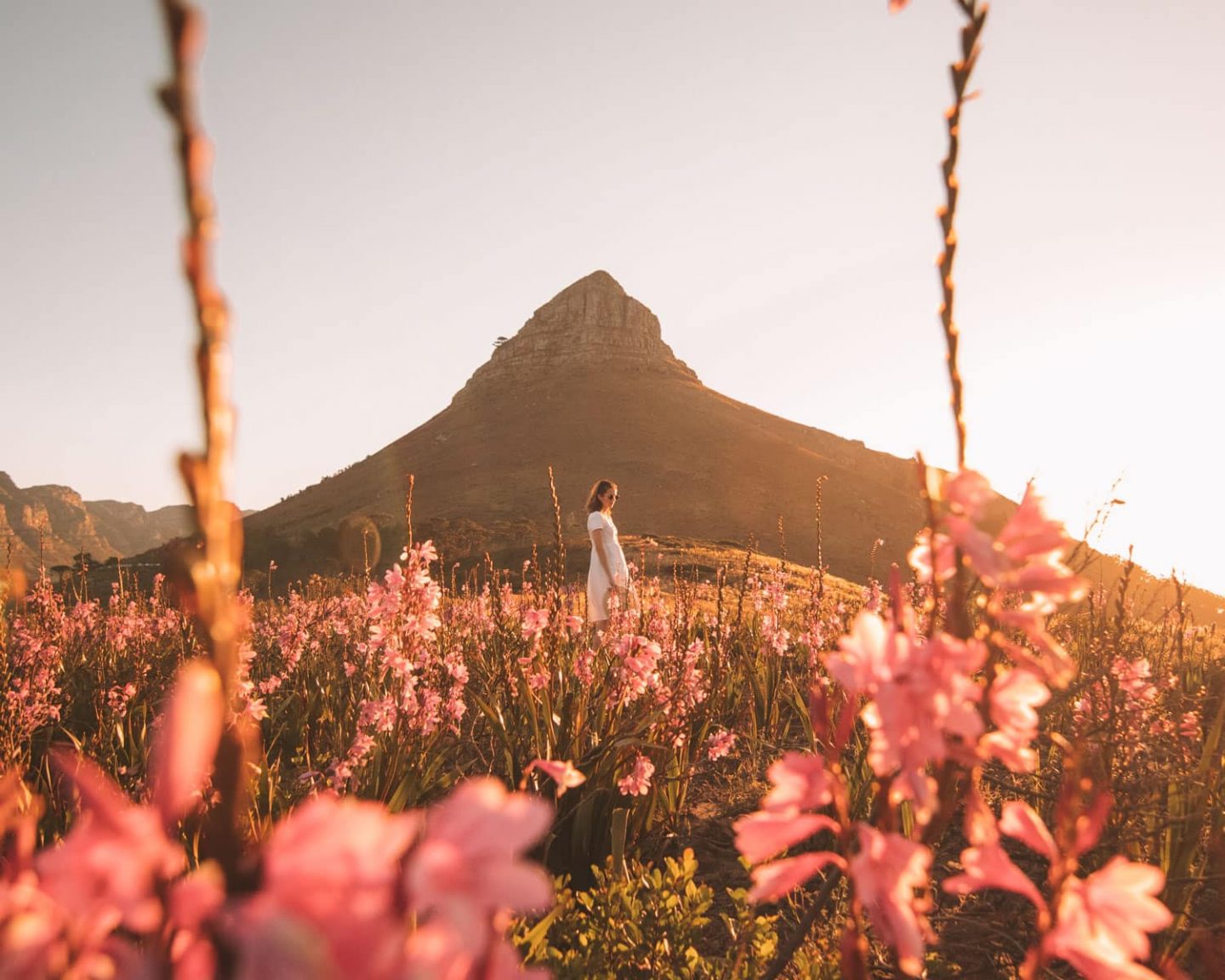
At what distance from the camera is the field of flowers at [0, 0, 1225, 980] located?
401 mm

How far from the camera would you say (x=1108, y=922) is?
0.65 meters

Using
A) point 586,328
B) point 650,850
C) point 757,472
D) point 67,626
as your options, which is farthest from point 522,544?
point 586,328

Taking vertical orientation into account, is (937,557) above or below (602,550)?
above

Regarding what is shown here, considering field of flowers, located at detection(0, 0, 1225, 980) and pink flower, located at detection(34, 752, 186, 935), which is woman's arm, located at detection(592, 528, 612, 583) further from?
pink flower, located at detection(34, 752, 186, 935)

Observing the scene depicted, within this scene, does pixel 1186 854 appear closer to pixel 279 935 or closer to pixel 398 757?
pixel 398 757

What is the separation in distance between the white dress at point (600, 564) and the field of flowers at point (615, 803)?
8.13 feet

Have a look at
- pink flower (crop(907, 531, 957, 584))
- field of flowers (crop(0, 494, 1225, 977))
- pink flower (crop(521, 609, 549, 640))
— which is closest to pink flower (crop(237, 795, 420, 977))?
field of flowers (crop(0, 494, 1225, 977))

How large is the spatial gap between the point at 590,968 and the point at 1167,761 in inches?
106

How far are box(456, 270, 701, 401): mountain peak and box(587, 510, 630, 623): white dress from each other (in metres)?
90.8

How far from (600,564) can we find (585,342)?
9936 centimetres

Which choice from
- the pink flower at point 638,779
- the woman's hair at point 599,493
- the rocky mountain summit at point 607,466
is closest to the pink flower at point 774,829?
the pink flower at point 638,779

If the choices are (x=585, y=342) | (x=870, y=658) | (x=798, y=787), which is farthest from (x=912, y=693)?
(x=585, y=342)

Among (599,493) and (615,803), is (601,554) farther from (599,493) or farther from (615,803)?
(615,803)

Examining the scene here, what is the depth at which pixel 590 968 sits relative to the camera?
1.94 meters
